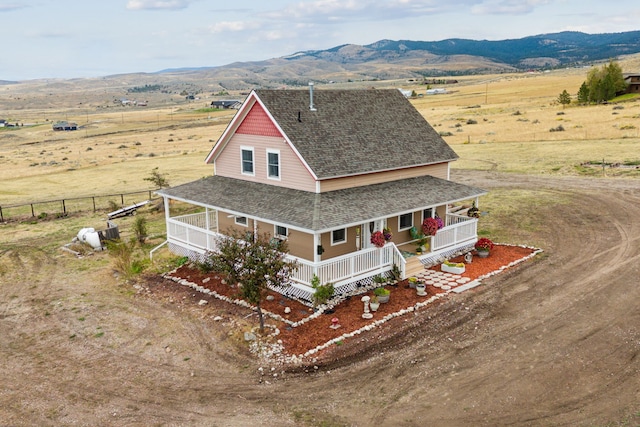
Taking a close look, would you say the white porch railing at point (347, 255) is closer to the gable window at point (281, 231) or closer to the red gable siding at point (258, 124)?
the gable window at point (281, 231)

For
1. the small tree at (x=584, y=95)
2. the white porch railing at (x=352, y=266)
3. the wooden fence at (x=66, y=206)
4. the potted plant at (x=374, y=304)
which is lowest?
the wooden fence at (x=66, y=206)

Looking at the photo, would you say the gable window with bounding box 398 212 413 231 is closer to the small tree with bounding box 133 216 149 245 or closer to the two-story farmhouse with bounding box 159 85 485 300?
the two-story farmhouse with bounding box 159 85 485 300

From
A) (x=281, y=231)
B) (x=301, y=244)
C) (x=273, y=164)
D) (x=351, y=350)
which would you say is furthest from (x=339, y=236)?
(x=351, y=350)

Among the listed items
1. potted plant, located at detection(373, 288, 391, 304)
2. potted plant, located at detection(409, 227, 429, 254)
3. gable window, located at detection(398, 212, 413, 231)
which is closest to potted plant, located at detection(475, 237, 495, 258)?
potted plant, located at detection(409, 227, 429, 254)

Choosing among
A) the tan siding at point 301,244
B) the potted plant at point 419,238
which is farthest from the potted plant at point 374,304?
the potted plant at point 419,238

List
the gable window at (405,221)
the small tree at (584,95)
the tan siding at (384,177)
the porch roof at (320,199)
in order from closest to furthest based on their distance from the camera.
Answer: the porch roof at (320,199), the tan siding at (384,177), the gable window at (405,221), the small tree at (584,95)
